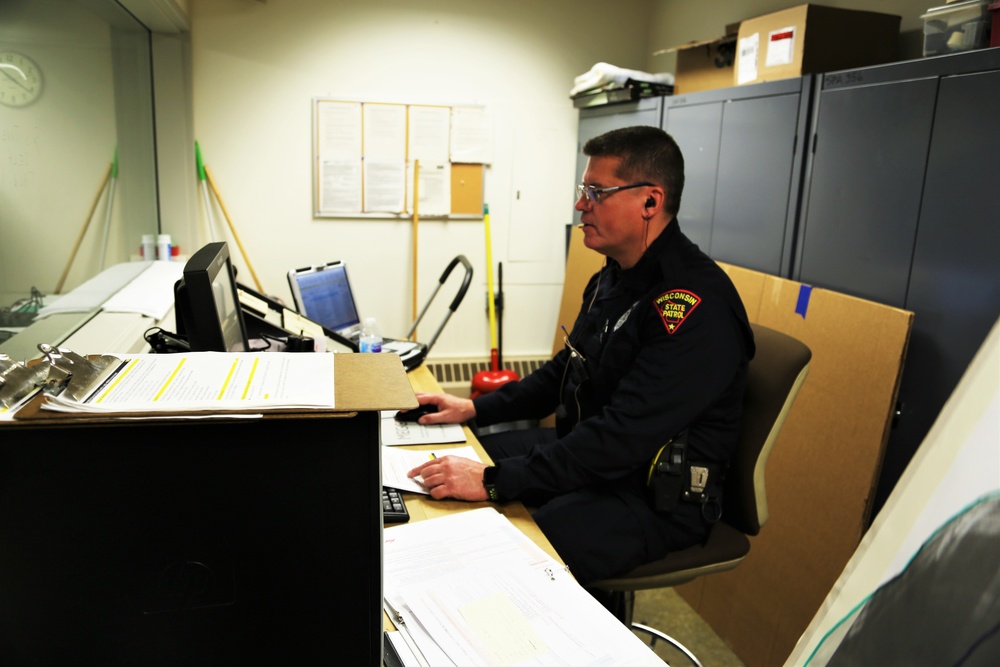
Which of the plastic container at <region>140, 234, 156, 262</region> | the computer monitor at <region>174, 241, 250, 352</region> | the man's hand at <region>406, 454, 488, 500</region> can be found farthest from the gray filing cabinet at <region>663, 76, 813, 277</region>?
the plastic container at <region>140, 234, 156, 262</region>

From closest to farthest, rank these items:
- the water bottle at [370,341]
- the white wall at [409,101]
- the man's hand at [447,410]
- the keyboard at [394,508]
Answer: the keyboard at [394,508], the man's hand at [447,410], the water bottle at [370,341], the white wall at [409,101]

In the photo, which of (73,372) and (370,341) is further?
(370,341)

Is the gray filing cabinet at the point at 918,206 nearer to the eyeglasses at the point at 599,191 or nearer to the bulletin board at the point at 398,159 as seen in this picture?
the eyeglasses at the point at 599,191

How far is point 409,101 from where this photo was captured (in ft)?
12.2

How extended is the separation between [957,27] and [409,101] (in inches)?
101

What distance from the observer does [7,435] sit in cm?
69

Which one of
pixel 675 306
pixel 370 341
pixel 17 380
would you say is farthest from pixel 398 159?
pixel 17 380

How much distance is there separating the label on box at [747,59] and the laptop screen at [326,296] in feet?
5.61

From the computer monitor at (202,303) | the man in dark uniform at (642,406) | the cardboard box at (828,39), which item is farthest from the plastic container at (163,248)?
the cardboard box at (828,39)

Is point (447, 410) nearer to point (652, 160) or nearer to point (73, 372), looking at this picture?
point (652, 160)

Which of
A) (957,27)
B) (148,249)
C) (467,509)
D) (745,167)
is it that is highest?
(957,27)

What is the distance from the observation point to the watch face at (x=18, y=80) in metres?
1.70

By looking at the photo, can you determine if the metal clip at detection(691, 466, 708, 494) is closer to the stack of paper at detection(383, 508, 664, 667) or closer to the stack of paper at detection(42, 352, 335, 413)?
the stack of paper at detection(383, 508, 664, 667)

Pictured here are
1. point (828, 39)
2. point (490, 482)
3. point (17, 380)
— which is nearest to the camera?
point (17, 380)
